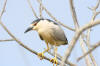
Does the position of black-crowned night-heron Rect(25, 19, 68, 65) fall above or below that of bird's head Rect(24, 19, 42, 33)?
below

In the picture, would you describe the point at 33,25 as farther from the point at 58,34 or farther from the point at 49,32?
the point at 58,34

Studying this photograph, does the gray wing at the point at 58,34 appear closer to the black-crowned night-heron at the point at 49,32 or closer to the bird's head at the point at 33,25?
the black-crowned night-heron at the point at 49,32

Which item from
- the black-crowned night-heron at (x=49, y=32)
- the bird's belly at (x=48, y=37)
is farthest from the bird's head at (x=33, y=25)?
the bird's belly at (x=48, y=37)

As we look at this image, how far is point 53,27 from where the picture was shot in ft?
10.0

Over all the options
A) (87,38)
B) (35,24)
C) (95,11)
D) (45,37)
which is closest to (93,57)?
(87,38)

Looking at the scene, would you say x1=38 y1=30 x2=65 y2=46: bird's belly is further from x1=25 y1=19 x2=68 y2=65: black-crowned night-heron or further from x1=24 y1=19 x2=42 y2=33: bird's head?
x1=24 y1=19 x2=42 y2=33: bird's head

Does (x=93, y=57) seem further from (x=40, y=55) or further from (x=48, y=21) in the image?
(x=48, y=21)

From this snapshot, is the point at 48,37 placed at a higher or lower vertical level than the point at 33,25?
lower

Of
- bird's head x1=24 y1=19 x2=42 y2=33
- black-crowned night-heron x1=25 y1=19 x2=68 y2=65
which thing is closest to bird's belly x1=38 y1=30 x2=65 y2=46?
black-crowned night-heron x1=25 y1=19 x2=68 y2=65

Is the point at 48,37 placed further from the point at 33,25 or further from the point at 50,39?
the point at 33,25

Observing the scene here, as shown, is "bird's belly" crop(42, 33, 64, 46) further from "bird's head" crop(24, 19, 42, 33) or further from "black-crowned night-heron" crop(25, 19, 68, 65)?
"bird's head" crop(24, 19, 42, 33)

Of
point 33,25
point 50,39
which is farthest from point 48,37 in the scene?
point 33,25

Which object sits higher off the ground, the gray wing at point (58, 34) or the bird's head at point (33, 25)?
the bird's head at point (33, 25)

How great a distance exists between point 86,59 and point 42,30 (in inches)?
41.5
